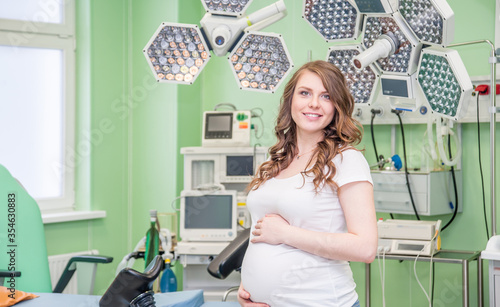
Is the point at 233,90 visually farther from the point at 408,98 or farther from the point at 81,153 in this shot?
the point at 408,98

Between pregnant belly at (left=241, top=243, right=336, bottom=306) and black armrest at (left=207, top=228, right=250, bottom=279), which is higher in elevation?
pregnant belly at (left=241, top=243, right=336, bottom=306)

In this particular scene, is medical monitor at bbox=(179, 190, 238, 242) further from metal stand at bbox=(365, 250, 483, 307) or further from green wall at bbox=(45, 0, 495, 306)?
metal stand at bbox=(365, 250, 483, 307)

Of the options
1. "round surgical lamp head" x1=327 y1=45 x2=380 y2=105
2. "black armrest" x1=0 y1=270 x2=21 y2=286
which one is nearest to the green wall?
"black armrest" x1=0 y1=270 x2=21 y2=286

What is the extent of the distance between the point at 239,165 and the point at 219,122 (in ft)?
0.98

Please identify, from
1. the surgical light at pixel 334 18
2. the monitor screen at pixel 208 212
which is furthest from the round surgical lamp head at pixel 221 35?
the monitor screen at pixel 208 212

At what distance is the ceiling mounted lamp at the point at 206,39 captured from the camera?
7.67ft

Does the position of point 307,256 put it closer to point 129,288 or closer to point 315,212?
point 315,212

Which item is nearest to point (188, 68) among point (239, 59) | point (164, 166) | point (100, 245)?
point (239, 59)

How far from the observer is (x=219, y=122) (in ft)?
12.1

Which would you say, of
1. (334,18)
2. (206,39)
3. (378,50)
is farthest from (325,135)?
(206,39)

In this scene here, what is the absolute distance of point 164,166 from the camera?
4.21m

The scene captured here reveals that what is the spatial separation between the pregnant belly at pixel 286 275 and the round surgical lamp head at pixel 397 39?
0.99 m

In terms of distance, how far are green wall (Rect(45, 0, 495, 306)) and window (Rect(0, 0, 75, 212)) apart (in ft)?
0.30

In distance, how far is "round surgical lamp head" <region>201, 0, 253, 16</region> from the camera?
2.31m
